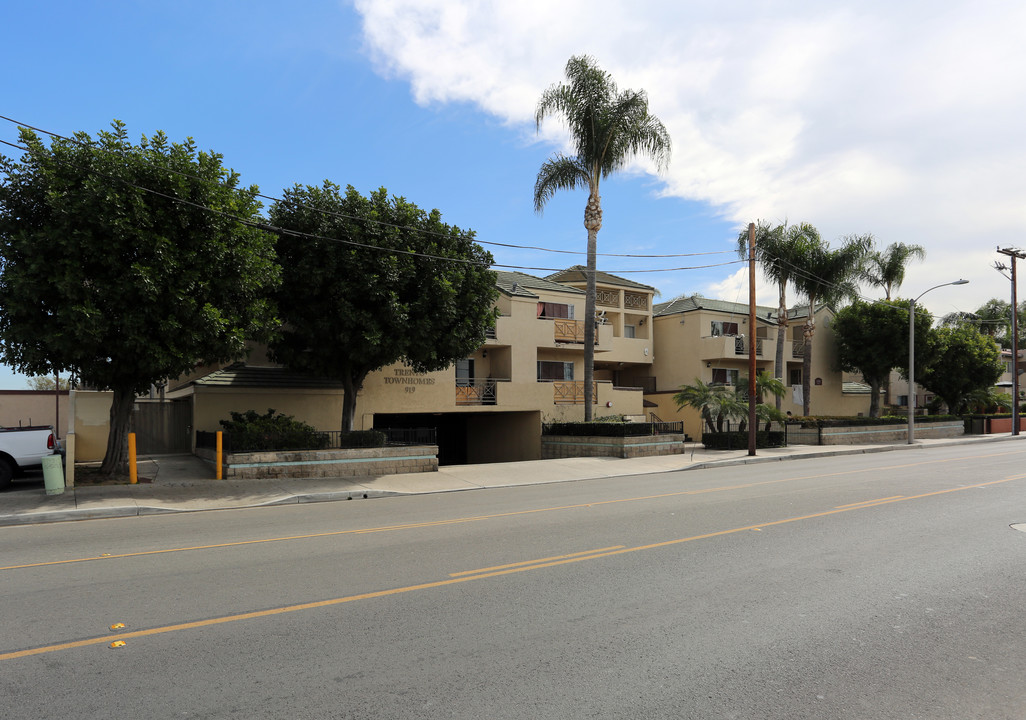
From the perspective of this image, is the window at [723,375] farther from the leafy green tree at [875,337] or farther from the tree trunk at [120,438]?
the tree trunk at [120,438]

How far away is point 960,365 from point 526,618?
46444 mm

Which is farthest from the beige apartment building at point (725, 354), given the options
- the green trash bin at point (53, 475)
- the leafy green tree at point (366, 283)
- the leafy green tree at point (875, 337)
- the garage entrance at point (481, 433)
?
the green trash bin at point (53, 475)

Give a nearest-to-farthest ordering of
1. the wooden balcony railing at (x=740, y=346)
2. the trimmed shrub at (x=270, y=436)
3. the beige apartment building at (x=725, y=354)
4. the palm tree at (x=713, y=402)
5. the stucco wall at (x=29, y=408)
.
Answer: the trimmed shrub at (x=270, y=436) → the palm tree at (x=713, y=402) → the stucco wall at (x=29, y=408) → the beige apartment building at (x=725, y=354) → the wooden balcony railing at (x=740, y=346)

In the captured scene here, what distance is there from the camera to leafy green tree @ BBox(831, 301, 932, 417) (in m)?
41.6

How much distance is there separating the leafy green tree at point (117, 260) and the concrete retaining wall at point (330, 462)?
2904 mm

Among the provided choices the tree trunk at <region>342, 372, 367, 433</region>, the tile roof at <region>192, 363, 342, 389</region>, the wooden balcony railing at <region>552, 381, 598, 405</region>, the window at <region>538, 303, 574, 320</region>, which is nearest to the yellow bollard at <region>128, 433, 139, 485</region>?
the tile roof at <region>192, 363, 342, 389</region>

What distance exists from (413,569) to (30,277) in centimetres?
1106

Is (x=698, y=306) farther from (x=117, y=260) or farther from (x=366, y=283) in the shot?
(x=117, y=260)

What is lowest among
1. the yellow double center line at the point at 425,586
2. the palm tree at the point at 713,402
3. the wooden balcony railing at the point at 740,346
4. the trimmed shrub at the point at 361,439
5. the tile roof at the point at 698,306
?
the yellow double center line at the point at 425,586

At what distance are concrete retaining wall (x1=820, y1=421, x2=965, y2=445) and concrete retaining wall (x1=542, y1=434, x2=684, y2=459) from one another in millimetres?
9803

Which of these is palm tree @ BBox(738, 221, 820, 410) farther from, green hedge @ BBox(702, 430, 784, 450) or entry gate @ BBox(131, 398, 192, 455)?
entry gate @ BBox(131, 398, 192, 455)

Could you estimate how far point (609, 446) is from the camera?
2452 centimetres

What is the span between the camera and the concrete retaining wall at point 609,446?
24.3 m

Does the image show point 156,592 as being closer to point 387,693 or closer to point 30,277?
point 387,693
